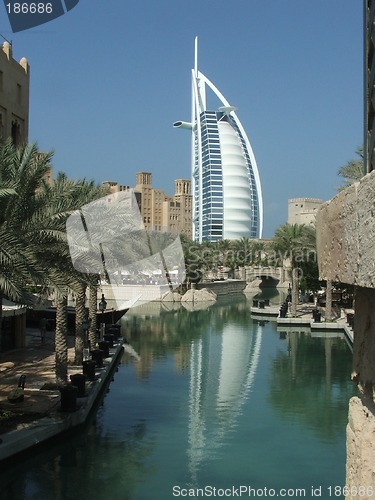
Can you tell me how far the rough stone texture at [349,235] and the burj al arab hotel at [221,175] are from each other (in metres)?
133

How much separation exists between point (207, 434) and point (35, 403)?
12.4ft

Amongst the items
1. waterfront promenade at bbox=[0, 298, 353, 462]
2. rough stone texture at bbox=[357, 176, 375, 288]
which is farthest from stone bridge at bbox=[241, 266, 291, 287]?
rough stone texture at bbox=[357, 176, 375, 288]

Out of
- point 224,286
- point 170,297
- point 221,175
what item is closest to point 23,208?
point 170,297

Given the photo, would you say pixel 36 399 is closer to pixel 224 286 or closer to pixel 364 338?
pixel 364 338

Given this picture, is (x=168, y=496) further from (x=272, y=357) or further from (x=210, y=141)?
(x=210, y=141)

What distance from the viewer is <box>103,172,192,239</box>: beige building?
150 metres

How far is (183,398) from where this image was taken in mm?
16953

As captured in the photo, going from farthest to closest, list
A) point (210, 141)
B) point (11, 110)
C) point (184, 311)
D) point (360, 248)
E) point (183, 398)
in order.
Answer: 1. point (210, 141)
2. point (184, 311)
3. point (11, 110)
4. point (183, 398)
5. point (360, 248)

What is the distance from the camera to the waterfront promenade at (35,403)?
1098 centimetres

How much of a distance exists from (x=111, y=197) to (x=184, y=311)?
1093 inches

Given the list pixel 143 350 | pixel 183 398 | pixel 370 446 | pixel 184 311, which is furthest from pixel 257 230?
pixel 370 446

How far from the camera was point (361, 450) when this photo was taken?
2641mm

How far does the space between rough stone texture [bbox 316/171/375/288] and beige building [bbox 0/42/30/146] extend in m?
17.3

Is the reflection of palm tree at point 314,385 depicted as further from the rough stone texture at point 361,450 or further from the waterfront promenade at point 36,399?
the rough stone texture at point 361,450
